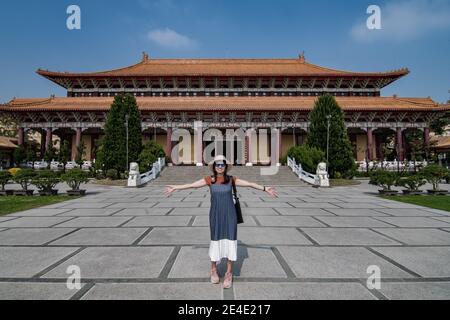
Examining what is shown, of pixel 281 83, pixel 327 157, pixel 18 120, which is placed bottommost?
pixel 327 157

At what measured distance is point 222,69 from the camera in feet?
98.6

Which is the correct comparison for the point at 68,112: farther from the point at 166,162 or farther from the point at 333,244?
the point at 333,244

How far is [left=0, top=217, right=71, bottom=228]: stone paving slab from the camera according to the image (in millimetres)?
5598

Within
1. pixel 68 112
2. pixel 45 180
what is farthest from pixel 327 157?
→ pixel 68 112

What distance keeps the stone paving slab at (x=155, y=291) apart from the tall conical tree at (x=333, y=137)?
17.4 metres

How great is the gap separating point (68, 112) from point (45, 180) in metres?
17.3

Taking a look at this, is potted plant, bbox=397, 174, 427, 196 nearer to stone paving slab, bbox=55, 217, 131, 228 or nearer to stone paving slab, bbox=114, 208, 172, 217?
stone paving slab, bbox=114, 208, 172, 217

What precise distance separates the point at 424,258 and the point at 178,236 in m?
3.81

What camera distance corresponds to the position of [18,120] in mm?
25922

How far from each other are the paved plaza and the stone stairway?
11.2 metres

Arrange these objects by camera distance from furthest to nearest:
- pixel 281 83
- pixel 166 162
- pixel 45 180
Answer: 1. pixel 281 83
2. pixel 166 162
3. pixel 45 180

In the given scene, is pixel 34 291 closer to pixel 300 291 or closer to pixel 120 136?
pixel 300 291

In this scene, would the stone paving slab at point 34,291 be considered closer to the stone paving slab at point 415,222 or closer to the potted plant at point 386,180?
the stone paving slab at point 415,222
